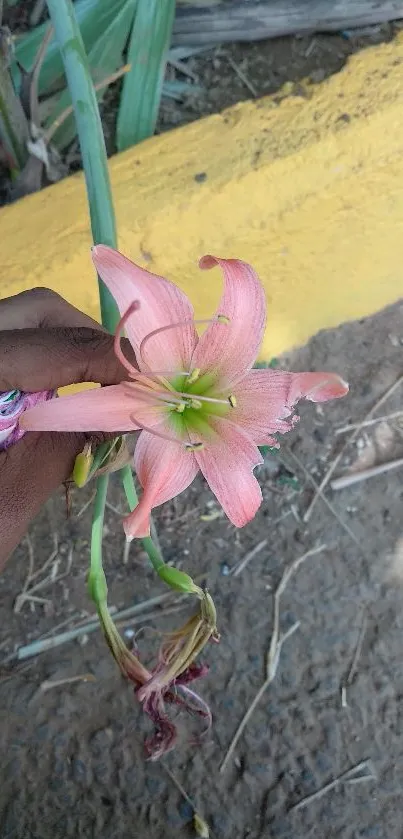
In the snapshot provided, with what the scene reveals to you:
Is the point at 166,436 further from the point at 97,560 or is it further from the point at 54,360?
the point at 97,560

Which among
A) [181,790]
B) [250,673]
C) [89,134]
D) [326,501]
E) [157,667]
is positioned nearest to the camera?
[157,667]

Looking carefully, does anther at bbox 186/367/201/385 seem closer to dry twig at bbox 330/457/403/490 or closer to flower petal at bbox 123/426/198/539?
flower petal at bbox 123/426/198/539

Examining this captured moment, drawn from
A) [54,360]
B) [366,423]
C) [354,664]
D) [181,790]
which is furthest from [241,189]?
[181,790]

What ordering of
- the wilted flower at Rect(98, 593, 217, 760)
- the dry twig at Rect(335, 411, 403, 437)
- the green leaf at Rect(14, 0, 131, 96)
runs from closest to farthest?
the wilted flower at Rect(98, 593, 217, 760) → the green leaf at Rect(14, 0, 131, 96) → the dry twig at Rect(335, 411, 403, 437)

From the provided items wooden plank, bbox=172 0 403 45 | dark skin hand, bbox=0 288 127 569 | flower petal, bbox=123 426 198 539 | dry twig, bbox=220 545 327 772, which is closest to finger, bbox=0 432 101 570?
dark skin hand, bbox=0 288 127 569

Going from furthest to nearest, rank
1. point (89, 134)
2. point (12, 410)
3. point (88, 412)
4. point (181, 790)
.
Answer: point (181, 790)
point (89, 134)
point (12, 410)
point (88, 412)

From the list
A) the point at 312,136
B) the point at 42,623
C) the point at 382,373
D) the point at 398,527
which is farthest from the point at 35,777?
the point at 312,136

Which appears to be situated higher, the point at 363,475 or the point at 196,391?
the point at 196,391
